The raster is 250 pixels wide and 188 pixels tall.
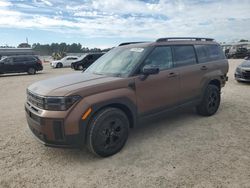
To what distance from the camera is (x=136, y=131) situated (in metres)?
4.82

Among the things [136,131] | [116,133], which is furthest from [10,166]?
[136,131]

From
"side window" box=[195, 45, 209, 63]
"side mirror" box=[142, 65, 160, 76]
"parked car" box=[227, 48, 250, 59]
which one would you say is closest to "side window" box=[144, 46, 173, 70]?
"side mirror" box=[142, 65, 160, 76]

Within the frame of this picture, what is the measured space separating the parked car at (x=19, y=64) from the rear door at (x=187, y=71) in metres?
17.4

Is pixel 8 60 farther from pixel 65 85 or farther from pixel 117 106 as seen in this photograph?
pixel 117 106

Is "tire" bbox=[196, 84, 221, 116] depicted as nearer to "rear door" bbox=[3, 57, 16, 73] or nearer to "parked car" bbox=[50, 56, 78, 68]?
"rear door" bbox=[3, 57, 16, 73]

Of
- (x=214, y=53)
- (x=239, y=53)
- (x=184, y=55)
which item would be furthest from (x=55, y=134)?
(x=239, y=53)

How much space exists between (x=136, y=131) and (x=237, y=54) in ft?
117

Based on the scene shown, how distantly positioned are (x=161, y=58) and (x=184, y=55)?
0.79 m

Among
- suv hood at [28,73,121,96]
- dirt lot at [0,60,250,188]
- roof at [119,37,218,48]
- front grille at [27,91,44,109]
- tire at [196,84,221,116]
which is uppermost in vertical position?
roof at [119,37,218,48]

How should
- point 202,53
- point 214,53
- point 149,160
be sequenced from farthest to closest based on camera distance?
point 214,53
point 202,53
point 149,160

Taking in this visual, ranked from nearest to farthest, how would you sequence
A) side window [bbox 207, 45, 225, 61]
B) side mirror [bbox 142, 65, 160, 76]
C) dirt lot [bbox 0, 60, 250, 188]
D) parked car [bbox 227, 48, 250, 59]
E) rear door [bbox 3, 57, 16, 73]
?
dirt lot [bbox 0, 60, 250, 188] < side mirror [bbox 142, 65, 160, 76] < side window [bbox 207, 45, 225, 61] < rear door [bbox 3, 57, 16, 73] < parked car [bbox 227, 48, 250, 59]

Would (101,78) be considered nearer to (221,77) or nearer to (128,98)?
(128,98)

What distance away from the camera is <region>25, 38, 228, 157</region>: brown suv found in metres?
3.30

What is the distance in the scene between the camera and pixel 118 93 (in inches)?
145
